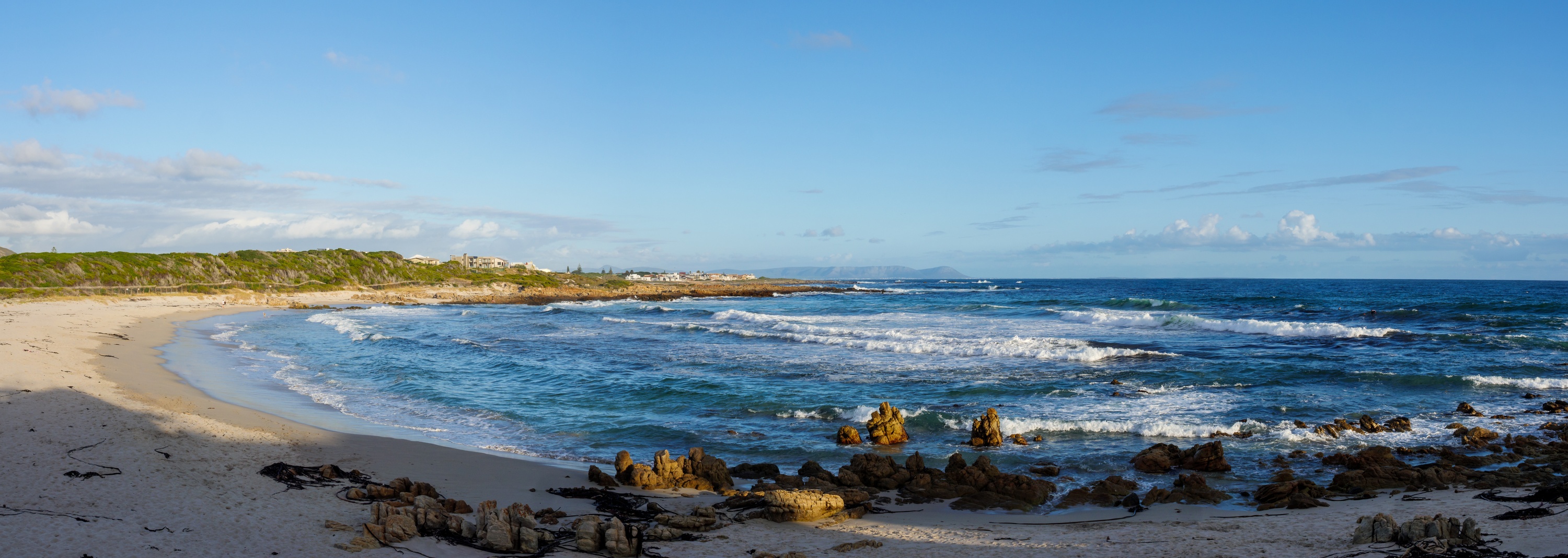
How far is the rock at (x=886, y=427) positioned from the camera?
12992mm

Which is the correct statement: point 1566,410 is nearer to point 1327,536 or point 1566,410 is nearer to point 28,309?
point 1327,536

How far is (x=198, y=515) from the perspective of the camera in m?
7.28

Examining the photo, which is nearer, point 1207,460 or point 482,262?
point 1207,460

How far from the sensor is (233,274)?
67.4 meters

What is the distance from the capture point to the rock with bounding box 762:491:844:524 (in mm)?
8109

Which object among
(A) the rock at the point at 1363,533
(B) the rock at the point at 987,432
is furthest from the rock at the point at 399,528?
(B) the rock at the point at 987,432

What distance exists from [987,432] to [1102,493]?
3209mm

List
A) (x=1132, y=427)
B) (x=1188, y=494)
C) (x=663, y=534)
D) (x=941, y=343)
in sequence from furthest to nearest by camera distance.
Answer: (x=941, y=343) → (x=1132, y=427) → (x=1188, y=494) → (x=663, y=534)

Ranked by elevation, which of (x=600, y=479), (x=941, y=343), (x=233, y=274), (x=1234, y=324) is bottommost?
(x=600, y=479)

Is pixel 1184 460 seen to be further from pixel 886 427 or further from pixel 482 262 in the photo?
pixel 482 262

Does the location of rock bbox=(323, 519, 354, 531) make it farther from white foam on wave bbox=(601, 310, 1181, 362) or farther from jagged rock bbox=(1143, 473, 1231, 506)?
white foam on wave bbox=(601, 310, 1181, 362)

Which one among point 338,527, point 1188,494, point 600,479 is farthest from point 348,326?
point 1188,494

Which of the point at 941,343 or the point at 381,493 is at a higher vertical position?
the point at 941,343

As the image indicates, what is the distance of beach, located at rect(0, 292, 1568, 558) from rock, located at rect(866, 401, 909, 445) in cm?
332
